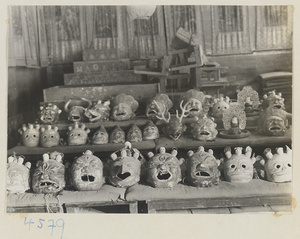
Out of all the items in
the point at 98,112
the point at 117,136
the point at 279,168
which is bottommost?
the point at 279,168

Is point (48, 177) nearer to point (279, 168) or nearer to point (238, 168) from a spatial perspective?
point (238, 168)

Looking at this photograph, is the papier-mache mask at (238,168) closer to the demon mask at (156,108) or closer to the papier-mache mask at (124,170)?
the papier-mache mask at (124,170)

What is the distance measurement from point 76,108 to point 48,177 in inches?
64.9

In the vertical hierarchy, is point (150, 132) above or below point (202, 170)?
above

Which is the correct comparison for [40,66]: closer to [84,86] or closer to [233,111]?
[84,86]

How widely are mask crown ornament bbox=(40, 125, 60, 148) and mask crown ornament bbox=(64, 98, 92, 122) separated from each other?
0.51 metres

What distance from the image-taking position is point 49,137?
5.07 metres

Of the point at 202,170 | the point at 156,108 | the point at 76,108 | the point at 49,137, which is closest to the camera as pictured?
the point at 202,170

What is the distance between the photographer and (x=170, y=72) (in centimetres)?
700

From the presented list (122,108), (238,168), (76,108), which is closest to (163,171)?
(238,168)

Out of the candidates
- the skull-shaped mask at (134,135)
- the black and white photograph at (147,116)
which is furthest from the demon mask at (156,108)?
the skull-shaped mask at (134,135)

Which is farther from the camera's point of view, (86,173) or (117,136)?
(117,136)

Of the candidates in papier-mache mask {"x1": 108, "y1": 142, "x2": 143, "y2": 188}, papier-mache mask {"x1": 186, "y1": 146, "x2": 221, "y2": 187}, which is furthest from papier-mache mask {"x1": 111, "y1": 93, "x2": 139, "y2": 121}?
papier-mache mask {"x1": 186, "y1": 146, "x2": 221, "y2": 187}
